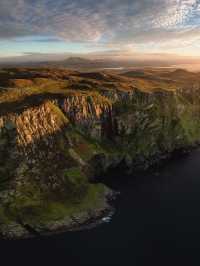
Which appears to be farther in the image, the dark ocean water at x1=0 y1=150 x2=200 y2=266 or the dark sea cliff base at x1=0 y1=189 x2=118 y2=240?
the dark sea cliff base at x1=0 y1=189 x2=118 y2=240

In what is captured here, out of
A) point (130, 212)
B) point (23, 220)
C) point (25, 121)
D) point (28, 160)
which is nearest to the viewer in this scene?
point (23, 220)

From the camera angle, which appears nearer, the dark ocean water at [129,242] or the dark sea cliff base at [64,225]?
the dark ocean water at [129,242]

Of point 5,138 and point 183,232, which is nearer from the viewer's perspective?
point 183,232

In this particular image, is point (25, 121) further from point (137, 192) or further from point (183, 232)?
point (183, 232)

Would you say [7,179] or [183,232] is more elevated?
[7,179]

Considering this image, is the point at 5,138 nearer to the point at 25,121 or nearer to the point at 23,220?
the point at 25,121

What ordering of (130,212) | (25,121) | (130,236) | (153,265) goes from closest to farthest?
1. (153,265)
2. (130,236)
3. (130,212)
4. (25,121)

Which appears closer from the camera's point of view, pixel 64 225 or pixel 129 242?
pixel 129 242

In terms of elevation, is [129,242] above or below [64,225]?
below

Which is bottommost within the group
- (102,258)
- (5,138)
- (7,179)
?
(102,258)

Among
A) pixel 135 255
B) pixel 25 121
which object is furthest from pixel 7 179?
pixel 135 255
